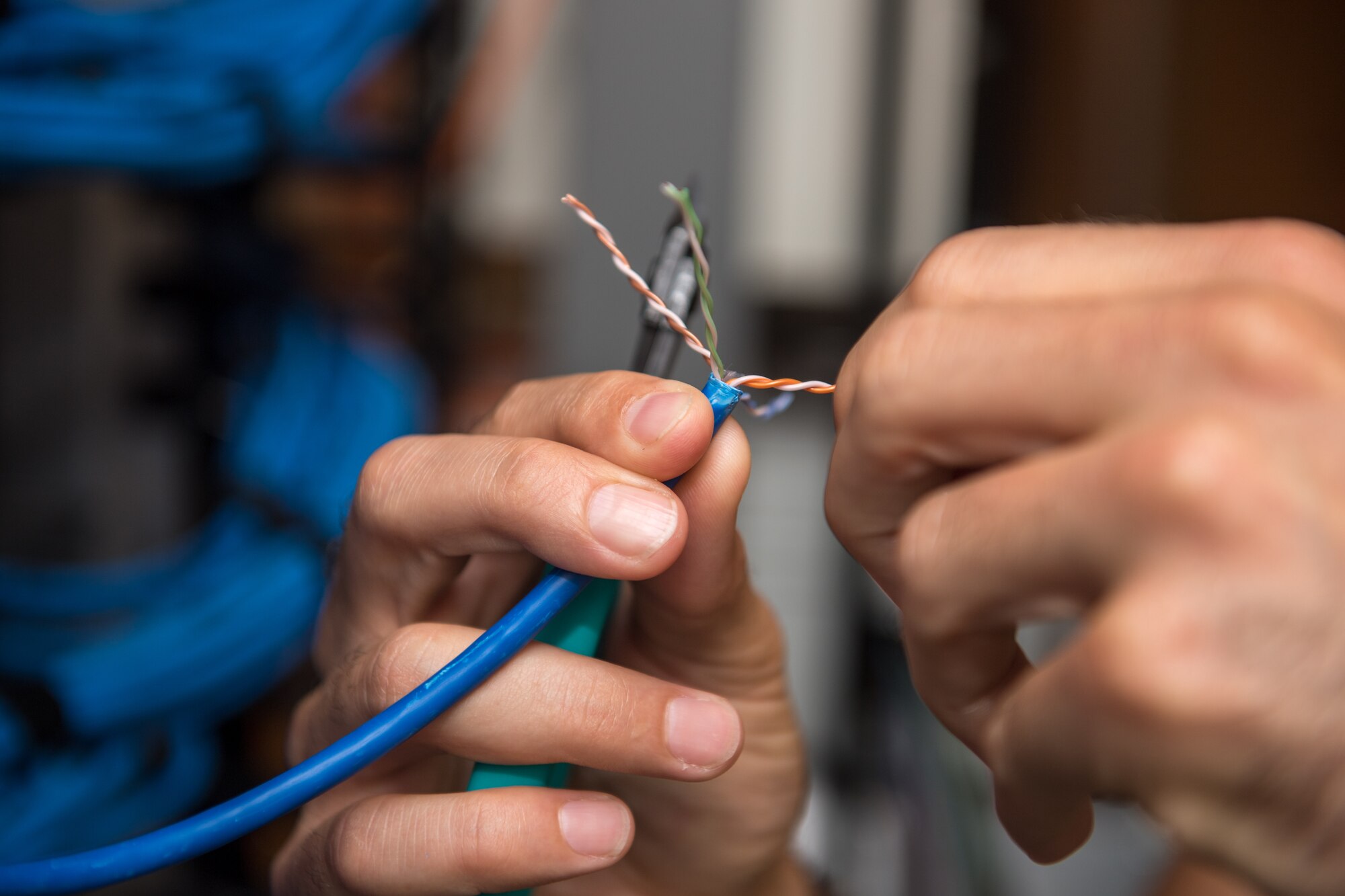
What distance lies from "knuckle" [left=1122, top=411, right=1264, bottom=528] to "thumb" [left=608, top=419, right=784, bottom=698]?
0.44ft

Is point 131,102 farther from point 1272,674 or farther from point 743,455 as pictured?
point 1272,674

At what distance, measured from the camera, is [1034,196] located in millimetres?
767

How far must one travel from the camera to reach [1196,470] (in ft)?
0.54

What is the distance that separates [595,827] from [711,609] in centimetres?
10

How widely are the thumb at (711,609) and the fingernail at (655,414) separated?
3 cm

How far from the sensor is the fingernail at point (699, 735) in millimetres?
294

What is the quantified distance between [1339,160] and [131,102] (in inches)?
34.1

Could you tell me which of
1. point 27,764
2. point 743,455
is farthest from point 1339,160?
point 27,764

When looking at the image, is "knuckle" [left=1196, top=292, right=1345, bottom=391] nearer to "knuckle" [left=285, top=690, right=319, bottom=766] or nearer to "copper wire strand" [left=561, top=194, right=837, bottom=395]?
"copper wire strand" [left=561, top=194, right=837, bottom=395]

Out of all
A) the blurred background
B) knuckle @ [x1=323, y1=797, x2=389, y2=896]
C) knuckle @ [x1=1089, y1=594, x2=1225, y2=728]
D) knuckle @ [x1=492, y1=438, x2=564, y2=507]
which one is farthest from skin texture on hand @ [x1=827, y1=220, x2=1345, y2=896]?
the blurred background

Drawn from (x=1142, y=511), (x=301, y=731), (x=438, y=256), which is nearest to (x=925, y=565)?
(x=1142, y=511)

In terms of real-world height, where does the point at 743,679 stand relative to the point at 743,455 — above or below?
below

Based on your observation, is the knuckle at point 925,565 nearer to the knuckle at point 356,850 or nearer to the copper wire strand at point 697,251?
the copper wire strand at point 697,251

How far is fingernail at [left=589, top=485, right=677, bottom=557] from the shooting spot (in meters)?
0.26
